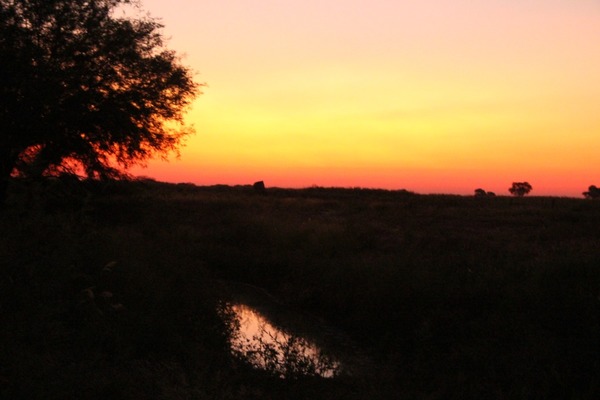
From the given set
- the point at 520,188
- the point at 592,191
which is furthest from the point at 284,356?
the point at 520,188

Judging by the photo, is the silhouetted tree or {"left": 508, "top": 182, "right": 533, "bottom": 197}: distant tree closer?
the silhouetted tree

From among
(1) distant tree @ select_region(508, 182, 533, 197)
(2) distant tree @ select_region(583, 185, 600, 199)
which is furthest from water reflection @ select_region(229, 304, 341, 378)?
(1) distant tree @ select_region(508, 182, 533, 197)

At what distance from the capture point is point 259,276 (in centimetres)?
1489

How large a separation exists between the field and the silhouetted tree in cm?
374

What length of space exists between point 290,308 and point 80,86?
914 cm

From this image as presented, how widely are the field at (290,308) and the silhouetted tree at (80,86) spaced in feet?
12.3

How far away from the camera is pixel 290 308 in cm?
1261

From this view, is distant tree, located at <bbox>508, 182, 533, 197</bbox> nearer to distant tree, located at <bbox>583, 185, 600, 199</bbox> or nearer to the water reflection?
distant tree, located at <bbox>583, 185, 600, 199</bbox>

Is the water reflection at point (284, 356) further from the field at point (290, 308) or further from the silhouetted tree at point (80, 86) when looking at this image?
the silhouetted tree at point (80, 86)

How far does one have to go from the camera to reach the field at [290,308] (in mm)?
6445

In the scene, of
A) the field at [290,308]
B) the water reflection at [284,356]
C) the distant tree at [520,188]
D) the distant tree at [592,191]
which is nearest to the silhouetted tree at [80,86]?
the field at [290,308]

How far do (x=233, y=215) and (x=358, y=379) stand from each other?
14.4m

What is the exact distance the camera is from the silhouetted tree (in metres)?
15.2

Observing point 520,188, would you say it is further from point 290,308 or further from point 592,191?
point 290,308
